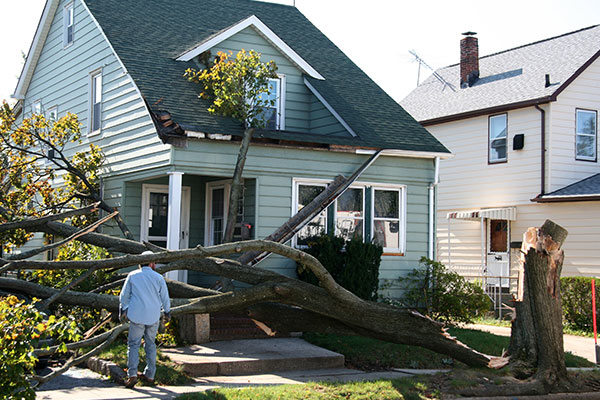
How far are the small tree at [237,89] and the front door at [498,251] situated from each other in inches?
402

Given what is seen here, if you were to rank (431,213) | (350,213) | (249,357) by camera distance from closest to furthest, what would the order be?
(249,357) → (350,213) → (431,213)

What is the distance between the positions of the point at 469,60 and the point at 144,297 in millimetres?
19520

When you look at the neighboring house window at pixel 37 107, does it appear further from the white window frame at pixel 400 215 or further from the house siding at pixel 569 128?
the house siding at pixel 569 128

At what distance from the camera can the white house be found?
68.7 ft

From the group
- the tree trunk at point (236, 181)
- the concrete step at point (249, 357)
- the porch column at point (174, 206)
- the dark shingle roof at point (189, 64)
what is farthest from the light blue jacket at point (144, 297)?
the dark shingle roof at point (189, 64)

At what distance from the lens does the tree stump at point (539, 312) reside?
9.93 meters

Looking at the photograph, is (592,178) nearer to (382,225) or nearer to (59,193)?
(382,225)

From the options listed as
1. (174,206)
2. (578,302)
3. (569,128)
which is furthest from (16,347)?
(569,128)

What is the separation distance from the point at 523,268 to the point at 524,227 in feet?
39.0

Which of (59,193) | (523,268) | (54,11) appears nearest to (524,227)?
(523,268)

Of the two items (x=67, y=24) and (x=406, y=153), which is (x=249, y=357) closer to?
(x=406, y=153)

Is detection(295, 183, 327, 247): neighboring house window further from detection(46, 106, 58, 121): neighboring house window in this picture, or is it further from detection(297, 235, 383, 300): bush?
detection(46, 106, 58, 121): neighboring house window

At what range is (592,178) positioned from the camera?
21516 millimetres

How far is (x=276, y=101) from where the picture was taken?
17.4 metres
